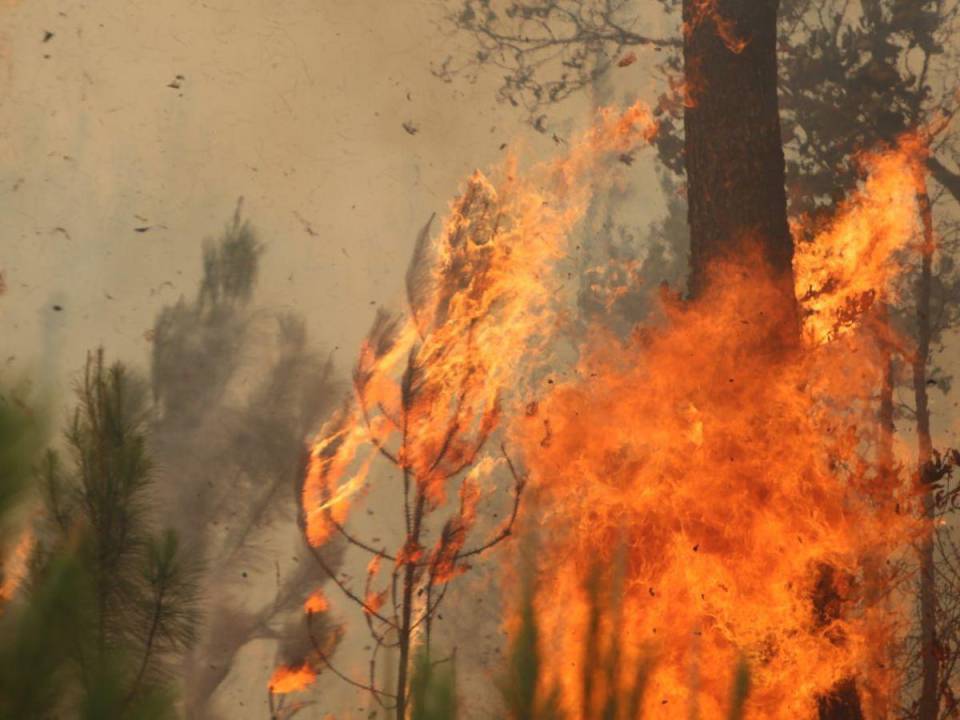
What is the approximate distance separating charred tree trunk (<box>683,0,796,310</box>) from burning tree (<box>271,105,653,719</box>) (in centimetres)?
154

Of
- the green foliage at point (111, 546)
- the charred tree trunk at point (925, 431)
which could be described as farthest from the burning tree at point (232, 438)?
the charred tree trunk at point (925, 431)

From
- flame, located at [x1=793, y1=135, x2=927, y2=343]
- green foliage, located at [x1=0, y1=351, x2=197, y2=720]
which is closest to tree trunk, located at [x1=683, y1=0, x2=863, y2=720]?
flame, located at [x1=793, y1=135, x2=927, y2=343]

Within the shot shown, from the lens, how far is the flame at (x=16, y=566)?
3.54m

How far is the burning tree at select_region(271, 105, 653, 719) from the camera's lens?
680cm

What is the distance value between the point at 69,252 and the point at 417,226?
8.72ft

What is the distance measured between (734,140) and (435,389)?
222cm

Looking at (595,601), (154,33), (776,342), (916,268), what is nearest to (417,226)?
(154,33)

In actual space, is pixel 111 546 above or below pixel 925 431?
below

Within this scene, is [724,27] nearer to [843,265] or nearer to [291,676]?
[843,265]

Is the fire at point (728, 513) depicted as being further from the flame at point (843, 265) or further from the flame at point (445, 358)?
the flame at point (445, 358)

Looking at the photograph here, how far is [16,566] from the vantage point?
12.2 feet

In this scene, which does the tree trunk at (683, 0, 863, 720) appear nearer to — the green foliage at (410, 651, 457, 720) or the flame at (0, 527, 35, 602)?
the flame at (0, 527, 35, 602)

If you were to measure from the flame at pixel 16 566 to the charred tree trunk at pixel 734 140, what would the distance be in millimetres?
3576

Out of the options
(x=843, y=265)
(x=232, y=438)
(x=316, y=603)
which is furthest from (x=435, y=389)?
(x=843, y=265)
